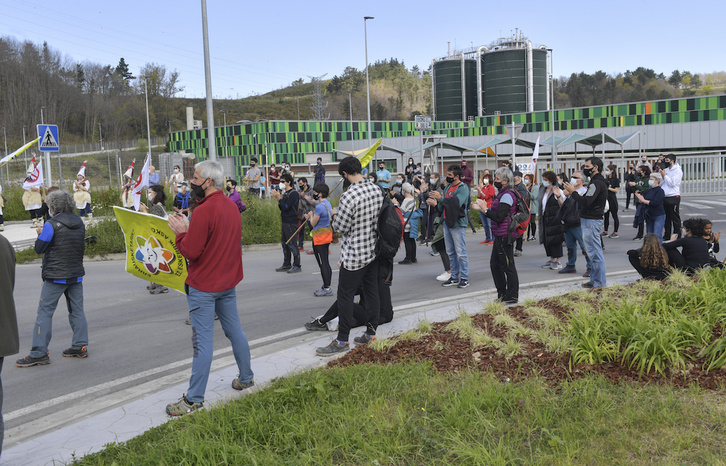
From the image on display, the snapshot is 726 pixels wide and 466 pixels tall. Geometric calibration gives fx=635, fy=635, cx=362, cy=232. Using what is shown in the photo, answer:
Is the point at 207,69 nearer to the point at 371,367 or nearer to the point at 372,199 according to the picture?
the point at 372,199

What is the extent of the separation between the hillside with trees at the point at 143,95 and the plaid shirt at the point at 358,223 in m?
92.8

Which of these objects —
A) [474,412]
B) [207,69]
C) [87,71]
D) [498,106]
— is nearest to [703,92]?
[498,106]

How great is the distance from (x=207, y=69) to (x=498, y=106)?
99062 mm

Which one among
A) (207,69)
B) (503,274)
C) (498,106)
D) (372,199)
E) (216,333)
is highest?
(498,106)

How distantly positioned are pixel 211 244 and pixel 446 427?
7.67 ft

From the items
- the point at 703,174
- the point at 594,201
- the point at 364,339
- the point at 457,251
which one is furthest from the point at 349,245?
the point at 703,174

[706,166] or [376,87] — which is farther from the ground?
[376,87]

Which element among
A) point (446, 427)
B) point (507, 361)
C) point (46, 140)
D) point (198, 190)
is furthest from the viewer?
point (46, 140)

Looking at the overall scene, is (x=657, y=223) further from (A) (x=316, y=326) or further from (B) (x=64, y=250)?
(B) (x=64, y=250)

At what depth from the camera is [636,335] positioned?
5137mm

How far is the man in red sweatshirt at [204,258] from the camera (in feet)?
16.7

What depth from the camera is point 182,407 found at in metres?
5.11

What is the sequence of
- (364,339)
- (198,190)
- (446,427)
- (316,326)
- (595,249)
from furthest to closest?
1. (595,249)
2. (316,326)
3. (364,339)
4. (198,190)
5. (446,427)

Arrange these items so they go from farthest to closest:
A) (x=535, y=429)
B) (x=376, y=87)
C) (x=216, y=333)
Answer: (x=376, y=87) < (x=216, y=333) < (x=535, y=429)
